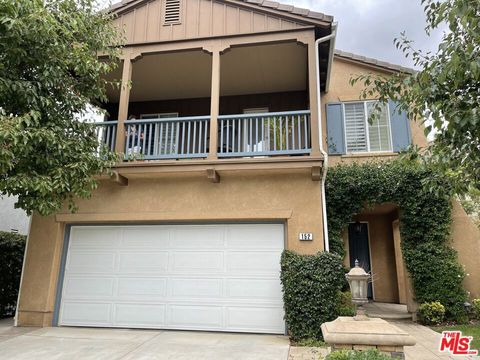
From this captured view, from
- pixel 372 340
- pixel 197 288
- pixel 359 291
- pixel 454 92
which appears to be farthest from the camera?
pixel 197 288

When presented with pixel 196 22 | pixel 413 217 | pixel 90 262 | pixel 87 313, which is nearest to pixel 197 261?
pixel 90 262

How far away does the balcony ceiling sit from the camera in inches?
363

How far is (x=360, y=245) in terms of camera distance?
1216 cm

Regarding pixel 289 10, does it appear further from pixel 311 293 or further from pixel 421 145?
pixel 311 293

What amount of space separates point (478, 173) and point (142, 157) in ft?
20.3

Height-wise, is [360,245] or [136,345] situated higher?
[360,245]

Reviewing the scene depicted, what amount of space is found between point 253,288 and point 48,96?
5.46 meters

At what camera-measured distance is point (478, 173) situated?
12.3 ft

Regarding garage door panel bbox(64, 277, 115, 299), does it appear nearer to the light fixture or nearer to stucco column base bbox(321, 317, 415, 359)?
stucco column base bbox(321, 317, 415, 359)

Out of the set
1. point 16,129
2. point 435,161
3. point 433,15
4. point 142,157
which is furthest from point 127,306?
point 433,15

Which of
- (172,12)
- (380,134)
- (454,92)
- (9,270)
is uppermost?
(172,12)

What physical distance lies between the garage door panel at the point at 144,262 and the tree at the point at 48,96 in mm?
1898

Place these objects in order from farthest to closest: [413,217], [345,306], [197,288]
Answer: [413,217], [197,288], [345,306]

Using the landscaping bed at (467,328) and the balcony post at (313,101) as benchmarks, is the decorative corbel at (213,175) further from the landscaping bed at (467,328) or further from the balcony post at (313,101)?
the landscaping bed at (467,328)
